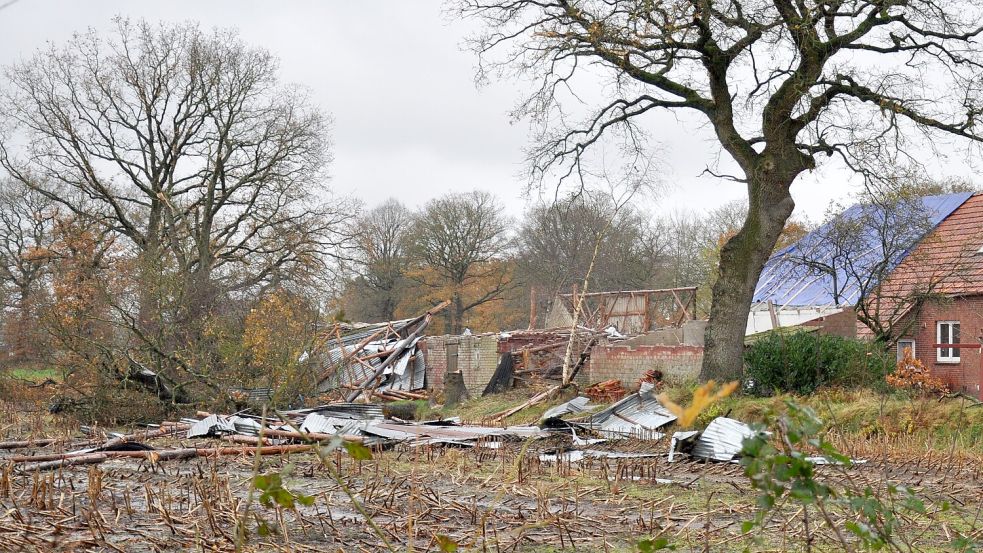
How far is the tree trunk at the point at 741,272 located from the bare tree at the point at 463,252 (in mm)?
35996

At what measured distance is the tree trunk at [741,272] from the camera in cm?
1972

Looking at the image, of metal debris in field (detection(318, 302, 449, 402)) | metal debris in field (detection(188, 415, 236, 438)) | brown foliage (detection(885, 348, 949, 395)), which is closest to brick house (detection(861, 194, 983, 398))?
brown foliage (detection(885, 348, 949, 395))

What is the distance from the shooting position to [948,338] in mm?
26750

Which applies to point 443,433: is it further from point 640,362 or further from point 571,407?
point 640,362

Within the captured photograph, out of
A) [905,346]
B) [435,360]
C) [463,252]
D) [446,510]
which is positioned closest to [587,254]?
[463,252]

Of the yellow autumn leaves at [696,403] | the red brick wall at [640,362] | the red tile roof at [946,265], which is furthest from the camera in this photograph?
the red tile roof at [946,265]

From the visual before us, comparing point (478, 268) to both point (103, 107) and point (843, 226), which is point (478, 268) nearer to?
point (103, 107)

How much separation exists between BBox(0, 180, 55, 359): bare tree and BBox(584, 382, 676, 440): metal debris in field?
12797 millimetres

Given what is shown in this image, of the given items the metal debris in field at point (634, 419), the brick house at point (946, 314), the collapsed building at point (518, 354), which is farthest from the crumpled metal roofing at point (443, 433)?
the brick house at point (946, 314)

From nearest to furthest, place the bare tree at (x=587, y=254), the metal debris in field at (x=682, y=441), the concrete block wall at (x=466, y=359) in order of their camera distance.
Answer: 1. the metal debris in field at (x=682, y=441)
2. the concrete block wall at (x=466, y=359)
3. the bare tree at (x=587, y=254)

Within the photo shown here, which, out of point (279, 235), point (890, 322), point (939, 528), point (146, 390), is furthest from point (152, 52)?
point (939, 528)

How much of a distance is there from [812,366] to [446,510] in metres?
13.8

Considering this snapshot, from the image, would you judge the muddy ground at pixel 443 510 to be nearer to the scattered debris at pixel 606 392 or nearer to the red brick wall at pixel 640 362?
the scattered debris at pixel 606 392

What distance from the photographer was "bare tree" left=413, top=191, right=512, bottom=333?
2208 inches
